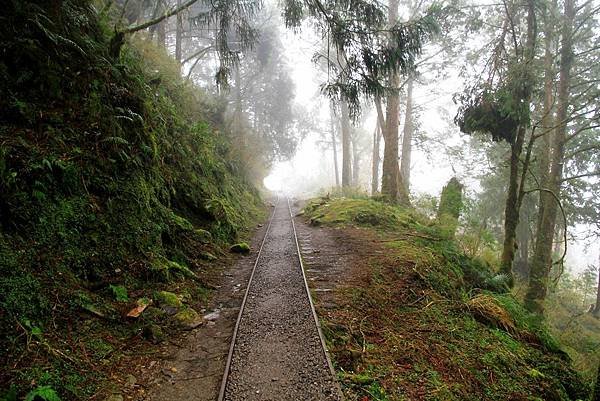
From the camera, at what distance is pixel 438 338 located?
4.60 meters

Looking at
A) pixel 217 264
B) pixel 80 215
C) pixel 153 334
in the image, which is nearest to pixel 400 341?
pixel 153 334

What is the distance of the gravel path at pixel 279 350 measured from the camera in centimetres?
345

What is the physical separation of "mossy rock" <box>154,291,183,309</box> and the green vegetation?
223 centimetres

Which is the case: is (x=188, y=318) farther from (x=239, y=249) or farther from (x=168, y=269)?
(x=239, y=249)

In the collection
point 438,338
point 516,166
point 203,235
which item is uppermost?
point 516,166

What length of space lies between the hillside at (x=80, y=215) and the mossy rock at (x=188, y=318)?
0.8 inches

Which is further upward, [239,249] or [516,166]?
[516,166]

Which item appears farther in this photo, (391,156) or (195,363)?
(391,156)

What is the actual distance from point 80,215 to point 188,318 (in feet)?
6.80

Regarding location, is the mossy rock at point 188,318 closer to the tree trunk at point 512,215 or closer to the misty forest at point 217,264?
the misty forest at point 217,264

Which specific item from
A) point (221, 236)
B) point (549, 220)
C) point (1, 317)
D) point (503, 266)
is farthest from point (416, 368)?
point (549, 220)

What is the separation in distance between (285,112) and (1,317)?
25.2 m

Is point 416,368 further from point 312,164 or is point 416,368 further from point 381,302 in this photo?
point 312,164

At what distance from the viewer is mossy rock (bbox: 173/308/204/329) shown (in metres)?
4.86
